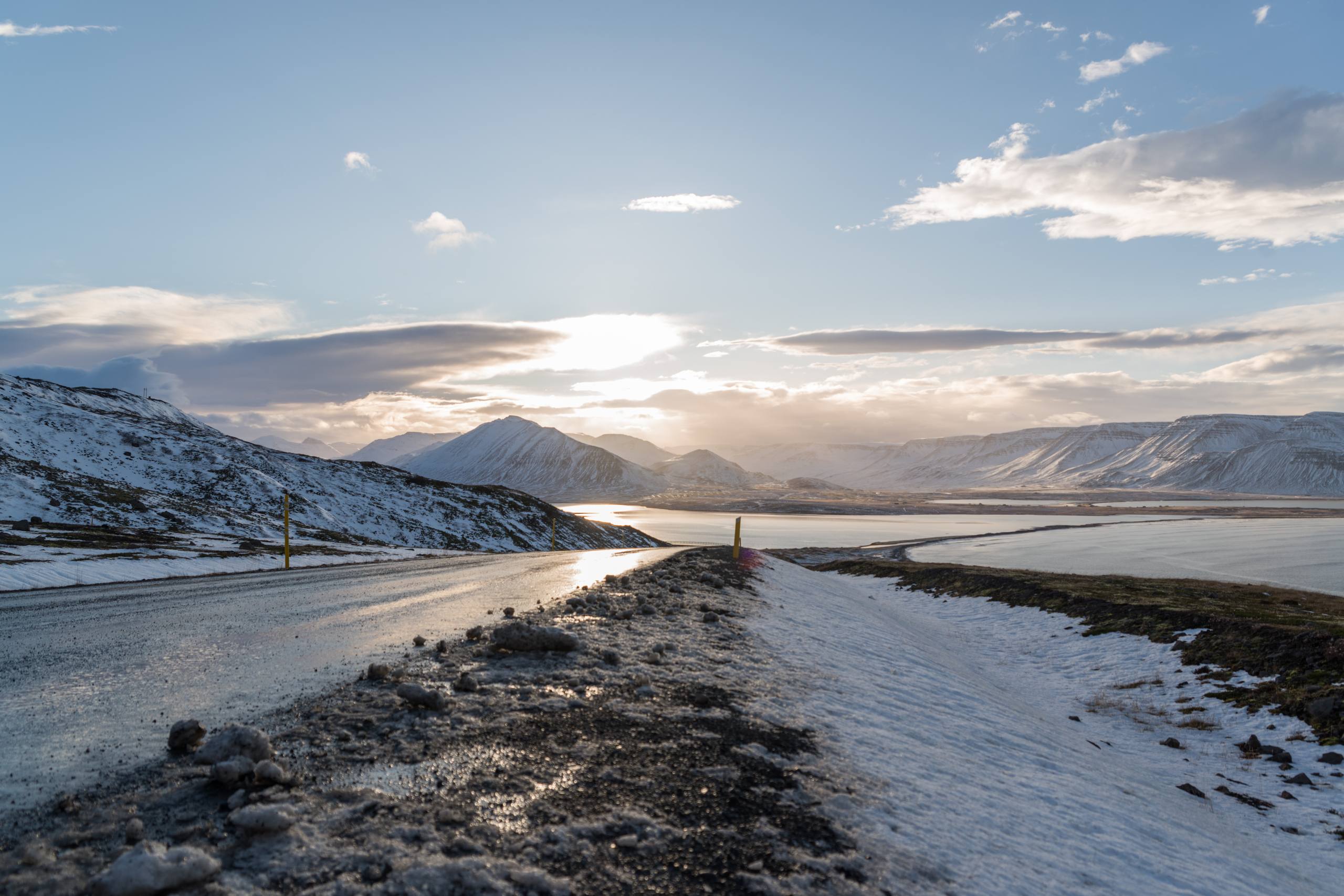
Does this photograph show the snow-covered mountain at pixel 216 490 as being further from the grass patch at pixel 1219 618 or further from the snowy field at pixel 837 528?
the grass patch at pixel 1219 618

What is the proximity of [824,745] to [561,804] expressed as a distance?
3.75 m

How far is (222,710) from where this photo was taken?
737 cm

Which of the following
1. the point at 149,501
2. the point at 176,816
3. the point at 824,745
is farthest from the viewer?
the point at 149,501

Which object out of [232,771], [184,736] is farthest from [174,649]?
[232,771]

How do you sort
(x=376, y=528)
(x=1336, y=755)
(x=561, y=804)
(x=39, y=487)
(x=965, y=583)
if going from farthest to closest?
1. (x=376, y=528)
2. (x=39, y=487)
3. (x=965, y=583)
4. (x=1336, y=755)
5. (x=561, y=804)

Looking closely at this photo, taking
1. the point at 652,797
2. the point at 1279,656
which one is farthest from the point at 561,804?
the point at 1279,656

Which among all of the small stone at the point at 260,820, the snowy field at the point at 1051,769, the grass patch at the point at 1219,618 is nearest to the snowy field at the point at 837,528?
the grass patch at the point at 1219,618

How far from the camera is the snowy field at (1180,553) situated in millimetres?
60344

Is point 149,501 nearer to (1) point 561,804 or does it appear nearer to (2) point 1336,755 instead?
(1) point 561,804

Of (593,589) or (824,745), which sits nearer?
(824,745)

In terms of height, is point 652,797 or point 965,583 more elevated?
point 652,797

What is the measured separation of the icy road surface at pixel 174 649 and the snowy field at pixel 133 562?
10.5 feet

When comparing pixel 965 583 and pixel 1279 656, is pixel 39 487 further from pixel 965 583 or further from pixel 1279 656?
pixel 1279 656

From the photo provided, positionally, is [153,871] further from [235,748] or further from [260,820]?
[235,748]
